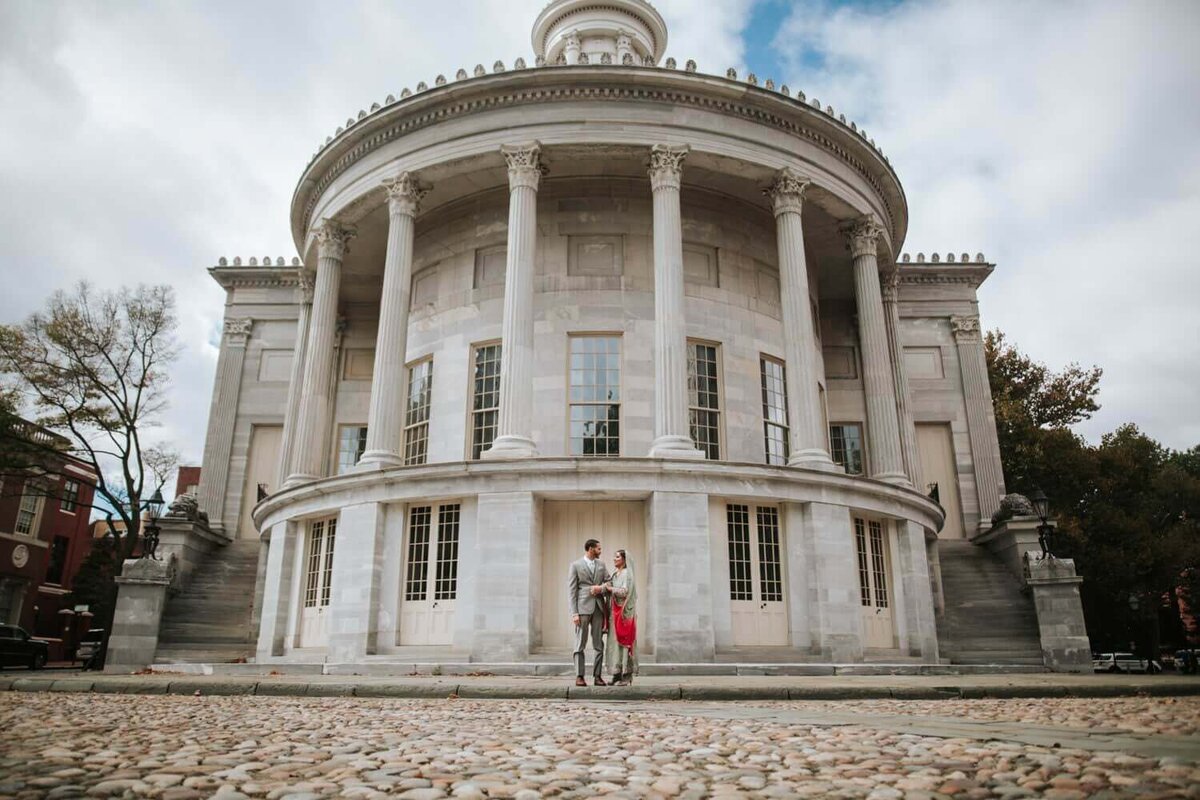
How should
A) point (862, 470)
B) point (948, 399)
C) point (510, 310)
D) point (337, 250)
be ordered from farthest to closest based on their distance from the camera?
point (948, 399)
point (862, 470)
point (337, 250)
point (510, 310)

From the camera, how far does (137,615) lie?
21.5m

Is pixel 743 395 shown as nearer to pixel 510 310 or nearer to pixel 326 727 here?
pixel 510 310

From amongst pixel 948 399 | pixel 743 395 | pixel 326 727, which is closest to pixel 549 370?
pixel 743 395

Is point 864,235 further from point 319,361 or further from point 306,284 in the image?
point 306,284

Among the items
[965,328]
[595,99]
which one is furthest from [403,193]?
[965,328]

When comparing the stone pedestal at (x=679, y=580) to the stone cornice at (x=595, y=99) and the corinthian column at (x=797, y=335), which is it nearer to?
the corinthian column at (x=797, y=335)

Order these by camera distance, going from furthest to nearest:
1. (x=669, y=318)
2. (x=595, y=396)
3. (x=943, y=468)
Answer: (x=943, y=468) < (x=595, y=396) < (x=669, y=318)

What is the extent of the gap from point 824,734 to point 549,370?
16.1 m

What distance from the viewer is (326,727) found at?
7.46 metres

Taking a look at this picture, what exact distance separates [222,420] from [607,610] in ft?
79.3

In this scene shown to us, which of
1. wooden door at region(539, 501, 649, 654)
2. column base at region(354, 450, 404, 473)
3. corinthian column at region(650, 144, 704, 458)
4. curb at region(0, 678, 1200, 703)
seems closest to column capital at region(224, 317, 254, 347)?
column base at region(354, 450, 404, 473)

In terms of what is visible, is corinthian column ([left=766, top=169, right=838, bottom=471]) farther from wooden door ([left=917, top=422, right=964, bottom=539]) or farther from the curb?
wooden door ([left=917, top=422, right=964, bottom=539])

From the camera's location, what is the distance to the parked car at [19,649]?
2931 centimetres

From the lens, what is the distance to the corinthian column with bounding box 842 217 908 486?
2294cm
